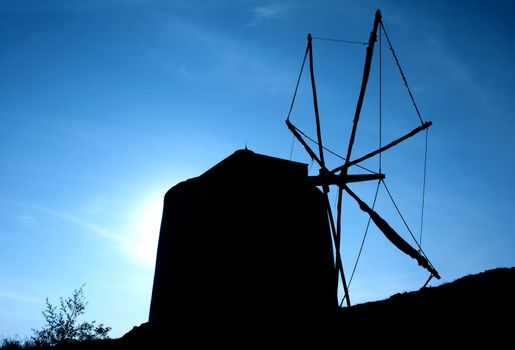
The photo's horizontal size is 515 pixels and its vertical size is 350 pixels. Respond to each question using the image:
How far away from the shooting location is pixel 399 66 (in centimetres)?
787

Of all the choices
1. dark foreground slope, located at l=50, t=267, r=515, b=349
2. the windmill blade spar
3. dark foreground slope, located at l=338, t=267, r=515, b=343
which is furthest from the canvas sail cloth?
the windmill blade spar

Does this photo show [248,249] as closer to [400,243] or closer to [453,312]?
[400,243]

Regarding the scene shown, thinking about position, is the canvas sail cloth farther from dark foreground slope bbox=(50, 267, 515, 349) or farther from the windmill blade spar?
the windmill blade spar

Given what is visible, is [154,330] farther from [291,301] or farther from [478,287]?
[478,287]

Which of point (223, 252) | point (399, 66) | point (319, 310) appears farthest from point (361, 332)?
point (399, 66)

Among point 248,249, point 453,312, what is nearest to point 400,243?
point 453,312

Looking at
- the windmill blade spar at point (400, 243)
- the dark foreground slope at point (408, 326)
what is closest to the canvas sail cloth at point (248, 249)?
the dark foreground slope at point (408, 326)

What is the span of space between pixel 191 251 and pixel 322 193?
363 centimetres

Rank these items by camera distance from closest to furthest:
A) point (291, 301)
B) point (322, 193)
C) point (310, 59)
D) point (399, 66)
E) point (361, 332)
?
point (361, 332) < point (291, 301) < point (399, 66) < point (322, 193) < point (310, 59)

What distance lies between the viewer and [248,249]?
7.43 m

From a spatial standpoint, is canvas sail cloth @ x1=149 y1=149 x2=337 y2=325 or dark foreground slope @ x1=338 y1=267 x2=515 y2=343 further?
canvas sail cloth @ x1=149 y1=149 x2=337 y2=325

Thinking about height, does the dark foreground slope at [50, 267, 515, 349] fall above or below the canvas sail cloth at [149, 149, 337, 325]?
below

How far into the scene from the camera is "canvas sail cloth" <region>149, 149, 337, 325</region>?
714cm

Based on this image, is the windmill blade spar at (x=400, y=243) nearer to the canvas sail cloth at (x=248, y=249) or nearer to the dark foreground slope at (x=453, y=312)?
the dark foreground slope at (x=453, y=312)
